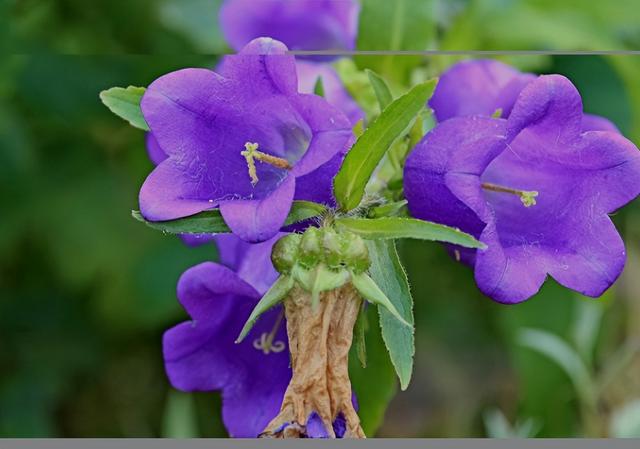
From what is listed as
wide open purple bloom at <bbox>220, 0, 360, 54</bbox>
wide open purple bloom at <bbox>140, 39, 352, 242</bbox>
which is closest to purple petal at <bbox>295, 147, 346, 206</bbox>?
wide open purple bloom at <bbox>140, 39, 352, 242</bbox>

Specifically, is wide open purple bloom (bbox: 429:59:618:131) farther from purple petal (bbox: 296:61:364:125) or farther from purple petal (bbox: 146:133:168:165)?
purple petal (bbox: 146:133:168:165)

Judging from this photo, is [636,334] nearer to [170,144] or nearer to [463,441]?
[463,441]

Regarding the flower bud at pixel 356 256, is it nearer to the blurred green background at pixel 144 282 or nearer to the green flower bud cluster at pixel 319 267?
the green flower bud cluster at pixel 319 267

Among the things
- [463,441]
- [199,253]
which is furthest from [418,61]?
[199,253]

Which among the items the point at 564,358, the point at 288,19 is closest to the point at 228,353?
the point at 288,19

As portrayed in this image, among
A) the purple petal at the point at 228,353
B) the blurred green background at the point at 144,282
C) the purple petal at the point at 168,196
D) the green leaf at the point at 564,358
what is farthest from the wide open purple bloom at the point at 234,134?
the green leaf at the point at 564,358

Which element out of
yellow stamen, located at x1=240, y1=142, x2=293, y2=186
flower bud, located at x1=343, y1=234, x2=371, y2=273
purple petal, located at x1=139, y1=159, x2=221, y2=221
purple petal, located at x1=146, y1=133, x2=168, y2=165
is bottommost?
flower bud, located at x1=343, y1=234, x2=371, y2=273
